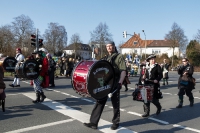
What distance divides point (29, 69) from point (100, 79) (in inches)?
159

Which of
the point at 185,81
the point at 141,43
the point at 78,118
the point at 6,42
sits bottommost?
the point at 78,118

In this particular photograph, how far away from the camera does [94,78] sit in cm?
473

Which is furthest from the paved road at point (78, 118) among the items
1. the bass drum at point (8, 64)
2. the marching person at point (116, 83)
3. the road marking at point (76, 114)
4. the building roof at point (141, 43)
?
the building roof at point (141, 43)

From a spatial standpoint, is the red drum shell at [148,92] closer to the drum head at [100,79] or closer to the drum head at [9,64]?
the drum head at [100,79]

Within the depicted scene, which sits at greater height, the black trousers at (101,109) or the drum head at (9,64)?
the drum head at (9,64)

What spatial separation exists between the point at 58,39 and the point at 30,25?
12.3 meters

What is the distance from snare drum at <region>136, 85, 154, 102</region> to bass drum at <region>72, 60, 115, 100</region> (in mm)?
1800

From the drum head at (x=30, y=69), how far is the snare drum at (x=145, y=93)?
3.59 meters

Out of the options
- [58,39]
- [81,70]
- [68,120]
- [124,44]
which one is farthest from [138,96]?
[124,44]

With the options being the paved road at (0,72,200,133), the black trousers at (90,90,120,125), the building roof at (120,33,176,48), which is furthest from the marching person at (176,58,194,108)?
the building roof at (120,33,176,48)

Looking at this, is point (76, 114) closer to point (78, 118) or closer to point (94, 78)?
point (78, 118)

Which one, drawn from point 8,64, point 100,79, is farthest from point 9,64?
point 100,79

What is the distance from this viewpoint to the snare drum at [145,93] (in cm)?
661

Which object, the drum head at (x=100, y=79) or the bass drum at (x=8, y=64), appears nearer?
the drum head at (x=100, y=79)
